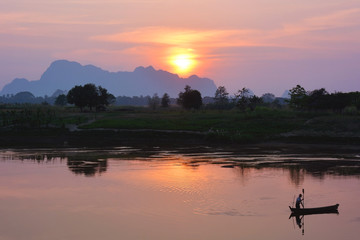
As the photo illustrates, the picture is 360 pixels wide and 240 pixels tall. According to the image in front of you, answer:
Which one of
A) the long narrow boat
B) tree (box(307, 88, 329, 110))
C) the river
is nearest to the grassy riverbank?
tree (box(307, 88, 329, 110))

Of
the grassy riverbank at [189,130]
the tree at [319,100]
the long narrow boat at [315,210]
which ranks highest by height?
the tree at [319,100]

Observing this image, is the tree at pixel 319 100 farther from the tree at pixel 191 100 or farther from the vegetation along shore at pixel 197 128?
the tree at pixel 191 100

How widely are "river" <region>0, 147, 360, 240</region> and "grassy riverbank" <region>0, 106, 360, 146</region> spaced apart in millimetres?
16583

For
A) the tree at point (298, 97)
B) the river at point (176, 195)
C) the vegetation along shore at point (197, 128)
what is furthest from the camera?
the tree at point (298, 97)

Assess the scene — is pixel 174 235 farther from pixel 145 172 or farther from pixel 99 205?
pixel 145 172

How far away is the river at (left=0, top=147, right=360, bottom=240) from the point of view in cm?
3139

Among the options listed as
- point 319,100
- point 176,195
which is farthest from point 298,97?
point 176,195

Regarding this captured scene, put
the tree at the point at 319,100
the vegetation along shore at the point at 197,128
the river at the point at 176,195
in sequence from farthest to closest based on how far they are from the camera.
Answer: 1. the tree at the point at 319,100
2. the vegetation along shore at the point at 197,128
3. the river at the point at 176,195

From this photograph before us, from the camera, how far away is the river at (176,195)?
31.4 meters

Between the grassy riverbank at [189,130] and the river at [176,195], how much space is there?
1658 cm

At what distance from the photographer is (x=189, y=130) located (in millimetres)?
92188

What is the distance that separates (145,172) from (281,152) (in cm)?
2588

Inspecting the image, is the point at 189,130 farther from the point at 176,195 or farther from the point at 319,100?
the point at 176,195

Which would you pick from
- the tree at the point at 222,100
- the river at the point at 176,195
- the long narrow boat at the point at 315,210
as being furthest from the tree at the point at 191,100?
the long narrow boat at the point at 315,210
